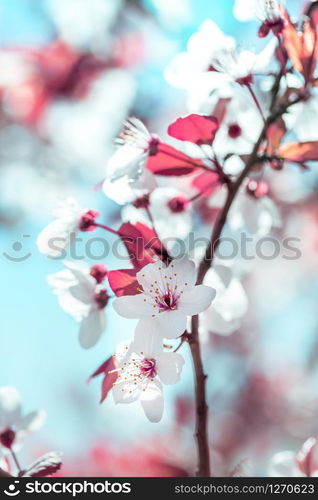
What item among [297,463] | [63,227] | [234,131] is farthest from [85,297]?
[297,463]

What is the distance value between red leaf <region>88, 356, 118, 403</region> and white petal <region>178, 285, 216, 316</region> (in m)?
0.16

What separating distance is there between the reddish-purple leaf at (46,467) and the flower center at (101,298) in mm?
246

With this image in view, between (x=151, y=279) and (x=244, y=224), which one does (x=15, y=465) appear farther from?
(x=244, y=224)

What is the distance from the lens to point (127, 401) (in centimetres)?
82

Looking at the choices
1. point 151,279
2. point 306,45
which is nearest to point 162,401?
point 151,279

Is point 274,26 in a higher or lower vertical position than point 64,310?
higher

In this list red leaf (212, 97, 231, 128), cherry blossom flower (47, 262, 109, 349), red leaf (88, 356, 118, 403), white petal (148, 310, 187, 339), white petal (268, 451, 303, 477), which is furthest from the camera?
white petal (268, 451, 303, 477)

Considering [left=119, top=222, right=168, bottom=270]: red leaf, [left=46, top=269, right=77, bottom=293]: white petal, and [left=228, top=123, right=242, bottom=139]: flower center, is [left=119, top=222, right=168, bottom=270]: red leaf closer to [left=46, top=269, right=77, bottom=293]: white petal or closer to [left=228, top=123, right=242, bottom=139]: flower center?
[left=46, top=269, right=77, bottom=293]: white petal

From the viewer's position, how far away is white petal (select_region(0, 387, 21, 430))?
110 cm

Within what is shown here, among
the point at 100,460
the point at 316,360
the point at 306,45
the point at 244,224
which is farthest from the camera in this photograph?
the point at 316,360

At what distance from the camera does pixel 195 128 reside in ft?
3.10

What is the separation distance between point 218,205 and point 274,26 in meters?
0.36

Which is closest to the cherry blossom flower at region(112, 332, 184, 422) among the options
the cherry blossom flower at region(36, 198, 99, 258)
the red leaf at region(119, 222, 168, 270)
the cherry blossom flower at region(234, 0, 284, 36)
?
the red leaf at region(119, 222, 168, 270)

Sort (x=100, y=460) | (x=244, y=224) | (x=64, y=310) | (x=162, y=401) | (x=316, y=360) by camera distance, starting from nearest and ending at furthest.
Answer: (x=162, y=401)
(x=64, y=310)
(x=244, y=224)
(x=100, y=460)
(x=316, y=360)
